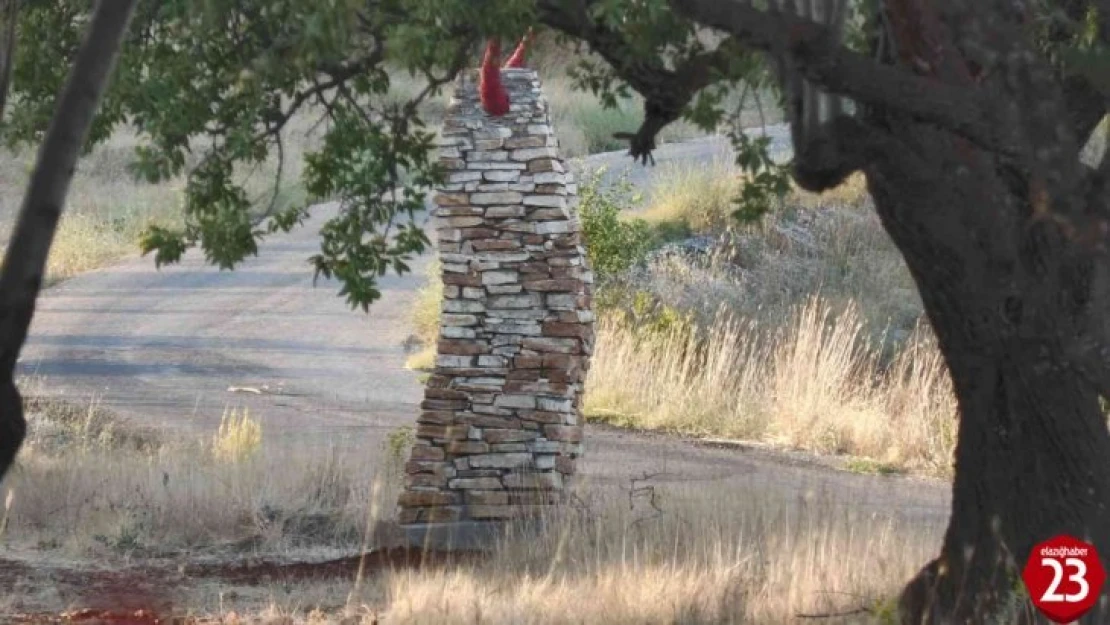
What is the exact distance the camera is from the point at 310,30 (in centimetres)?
565

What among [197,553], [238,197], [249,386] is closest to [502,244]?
[238,197]

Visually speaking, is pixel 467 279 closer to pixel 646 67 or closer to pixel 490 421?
pixel 490 421

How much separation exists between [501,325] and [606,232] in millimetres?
9797

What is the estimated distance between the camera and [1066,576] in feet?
23.6

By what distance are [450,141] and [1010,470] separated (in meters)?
4.27

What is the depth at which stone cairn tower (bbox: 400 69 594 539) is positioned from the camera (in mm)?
10539

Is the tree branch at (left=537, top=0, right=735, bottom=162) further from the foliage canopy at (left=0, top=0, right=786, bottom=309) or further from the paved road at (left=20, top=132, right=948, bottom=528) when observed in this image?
the paved road at (left=20, top=132, right=948, bottom=528)

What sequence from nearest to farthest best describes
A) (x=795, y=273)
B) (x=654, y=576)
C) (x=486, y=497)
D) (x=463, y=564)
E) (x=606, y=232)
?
(x=654, y=576), (x=463, y=564), (x=486, y=497), (x=606, y=232), (x=795, y=273)

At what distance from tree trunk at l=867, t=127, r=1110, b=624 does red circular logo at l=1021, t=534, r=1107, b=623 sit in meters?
0.07

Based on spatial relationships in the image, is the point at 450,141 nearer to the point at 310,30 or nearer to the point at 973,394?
the point at 973,394

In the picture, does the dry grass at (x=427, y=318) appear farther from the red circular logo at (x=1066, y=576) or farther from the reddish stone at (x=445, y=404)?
the red circular logo at (x=1066, y=576)

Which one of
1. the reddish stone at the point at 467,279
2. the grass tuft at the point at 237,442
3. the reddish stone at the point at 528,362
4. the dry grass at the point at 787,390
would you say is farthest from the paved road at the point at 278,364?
the reddish stone at the point at 467,279

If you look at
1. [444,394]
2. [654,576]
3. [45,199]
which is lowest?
[654,576]

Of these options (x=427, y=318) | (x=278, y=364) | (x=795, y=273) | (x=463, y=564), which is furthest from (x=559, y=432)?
(x=795, y=273)
